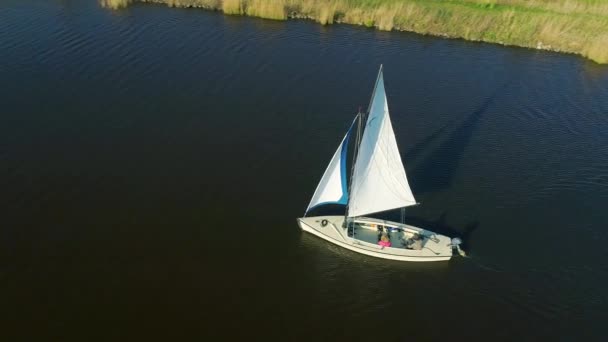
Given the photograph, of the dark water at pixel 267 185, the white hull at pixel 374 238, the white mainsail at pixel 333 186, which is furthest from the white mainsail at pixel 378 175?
the dark water at pixel 267 185

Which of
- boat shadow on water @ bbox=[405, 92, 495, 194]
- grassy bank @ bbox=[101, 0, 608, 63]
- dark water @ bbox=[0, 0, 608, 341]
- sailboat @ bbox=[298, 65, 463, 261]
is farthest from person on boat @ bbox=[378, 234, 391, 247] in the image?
grassy bank @ bbox=[101, 0, 608, 63]

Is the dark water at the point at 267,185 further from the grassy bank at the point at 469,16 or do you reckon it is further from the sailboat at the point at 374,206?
the grassy bank at the point at 469,16

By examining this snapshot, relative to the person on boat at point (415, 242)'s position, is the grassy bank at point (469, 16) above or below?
above

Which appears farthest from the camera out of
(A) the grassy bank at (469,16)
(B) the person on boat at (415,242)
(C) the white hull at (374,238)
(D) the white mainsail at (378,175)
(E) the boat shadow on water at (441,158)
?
(A) the grassy bank at (469,16)

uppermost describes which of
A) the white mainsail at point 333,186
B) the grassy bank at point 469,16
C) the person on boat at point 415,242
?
the grassy bank at point 469,16

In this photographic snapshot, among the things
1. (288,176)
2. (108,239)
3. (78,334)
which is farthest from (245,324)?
(288,176)

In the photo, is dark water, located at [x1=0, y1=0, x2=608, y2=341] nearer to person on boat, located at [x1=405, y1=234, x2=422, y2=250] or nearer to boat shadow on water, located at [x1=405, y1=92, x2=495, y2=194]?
boat shadow on water, located at [x1=405, y1=92, x2=495, y2=194]

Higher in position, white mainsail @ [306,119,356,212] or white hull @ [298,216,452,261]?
white mainsail @ [306,119,356,212]
